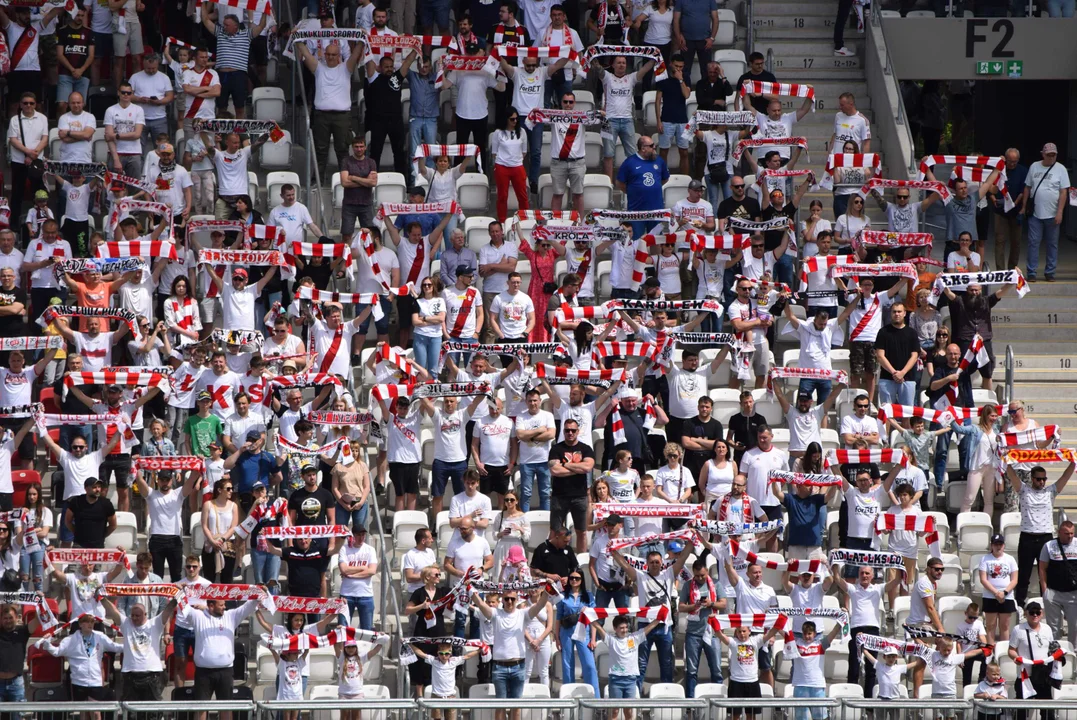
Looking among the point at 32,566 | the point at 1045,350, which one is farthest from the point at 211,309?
the point at 1045,350

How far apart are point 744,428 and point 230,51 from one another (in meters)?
9.11

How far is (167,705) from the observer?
1870cm

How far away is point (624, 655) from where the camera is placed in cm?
2075

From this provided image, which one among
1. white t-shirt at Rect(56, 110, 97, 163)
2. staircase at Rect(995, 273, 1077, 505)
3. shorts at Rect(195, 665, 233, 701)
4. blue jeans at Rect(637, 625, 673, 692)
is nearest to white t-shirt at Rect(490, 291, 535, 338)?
blue jeans at Rect(637, 625, 673, 692)

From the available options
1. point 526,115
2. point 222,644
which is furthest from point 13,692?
point 526,115

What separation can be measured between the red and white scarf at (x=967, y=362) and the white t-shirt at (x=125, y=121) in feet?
35.2

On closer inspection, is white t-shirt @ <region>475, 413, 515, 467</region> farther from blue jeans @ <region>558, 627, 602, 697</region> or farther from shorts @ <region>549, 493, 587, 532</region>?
blue jeans @ <region>558, 627, 602, 697</region>

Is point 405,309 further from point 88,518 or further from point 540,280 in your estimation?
point 88,518

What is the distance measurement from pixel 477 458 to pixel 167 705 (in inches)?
213

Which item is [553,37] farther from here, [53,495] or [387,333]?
[53,495]

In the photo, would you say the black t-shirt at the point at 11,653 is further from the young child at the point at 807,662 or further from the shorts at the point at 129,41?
the shorts at the point at 129,41

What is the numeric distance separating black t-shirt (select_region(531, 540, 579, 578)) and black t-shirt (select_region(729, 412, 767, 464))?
2.74m

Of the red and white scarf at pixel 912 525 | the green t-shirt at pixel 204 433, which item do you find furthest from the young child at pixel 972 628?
the green t-shirt at pixel 204 433

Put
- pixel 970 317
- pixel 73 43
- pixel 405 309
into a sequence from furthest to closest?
pixel 73 43, pixel 970 317, pixel 405 309
